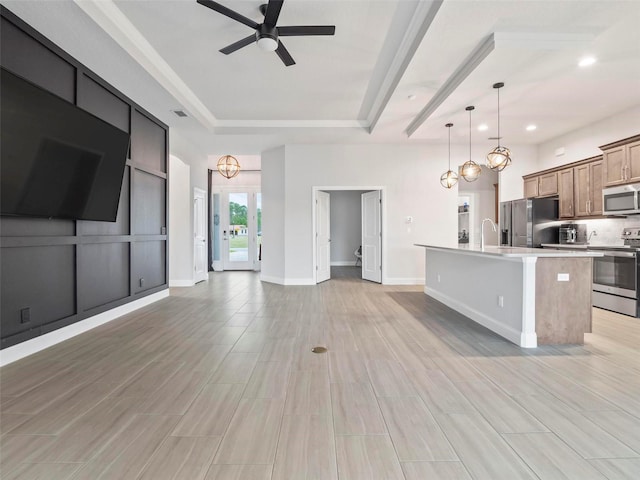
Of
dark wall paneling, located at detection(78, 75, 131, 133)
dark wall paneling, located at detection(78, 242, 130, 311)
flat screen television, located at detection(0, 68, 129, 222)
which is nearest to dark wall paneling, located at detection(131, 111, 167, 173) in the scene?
dark wall paneling, located at detection(78, 75, 131, 133)

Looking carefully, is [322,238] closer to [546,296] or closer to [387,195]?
[387,195]

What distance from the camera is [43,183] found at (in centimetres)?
277

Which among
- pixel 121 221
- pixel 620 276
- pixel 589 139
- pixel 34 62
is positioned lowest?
pixel 620 276

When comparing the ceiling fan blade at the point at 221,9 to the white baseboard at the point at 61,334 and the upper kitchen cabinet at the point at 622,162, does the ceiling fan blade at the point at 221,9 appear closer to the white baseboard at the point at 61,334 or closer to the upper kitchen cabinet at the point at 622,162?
the white baseboard at the point at 61,334

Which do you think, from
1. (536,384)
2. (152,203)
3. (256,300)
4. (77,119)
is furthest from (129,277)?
(536,384)

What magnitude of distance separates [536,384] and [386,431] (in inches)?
53.1

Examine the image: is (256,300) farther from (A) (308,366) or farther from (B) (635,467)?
(B) (635,467)

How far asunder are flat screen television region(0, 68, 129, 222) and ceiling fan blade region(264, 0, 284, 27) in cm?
207

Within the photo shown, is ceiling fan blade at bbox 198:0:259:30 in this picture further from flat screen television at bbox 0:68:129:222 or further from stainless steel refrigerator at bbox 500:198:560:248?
stainless steel refrigerator at bbox 500:198:560:248

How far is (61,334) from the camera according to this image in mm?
3240

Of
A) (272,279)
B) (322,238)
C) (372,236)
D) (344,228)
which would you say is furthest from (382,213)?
(344,228)

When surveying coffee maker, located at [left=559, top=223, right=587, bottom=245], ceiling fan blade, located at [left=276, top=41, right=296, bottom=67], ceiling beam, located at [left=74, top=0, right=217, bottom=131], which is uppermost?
ceiling beam, located at [left=74, top=0, right=217, bottom=131]

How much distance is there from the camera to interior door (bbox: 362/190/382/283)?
684 cm

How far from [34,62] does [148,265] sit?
293 centimetres
